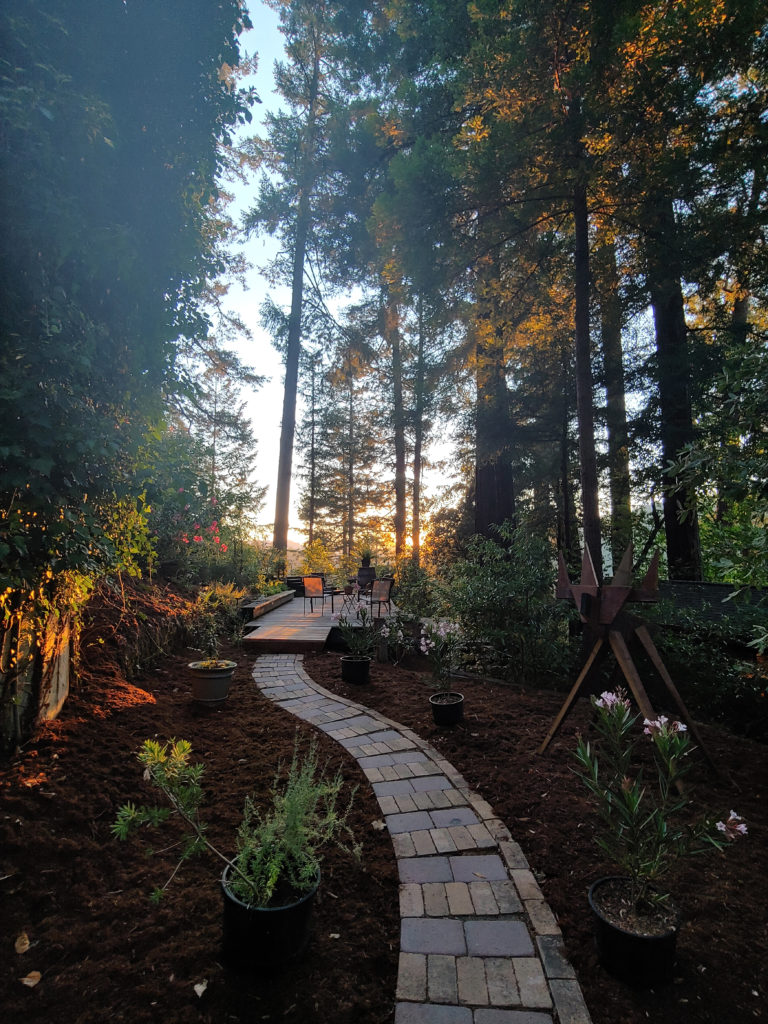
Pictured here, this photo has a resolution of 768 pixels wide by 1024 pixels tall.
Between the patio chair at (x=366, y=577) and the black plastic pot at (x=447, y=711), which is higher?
the patio chair at (x=366, y=577)

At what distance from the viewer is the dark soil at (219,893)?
146 cm

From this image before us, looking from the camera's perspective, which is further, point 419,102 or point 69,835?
point 419,102

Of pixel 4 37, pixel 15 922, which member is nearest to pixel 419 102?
pixel 4 37

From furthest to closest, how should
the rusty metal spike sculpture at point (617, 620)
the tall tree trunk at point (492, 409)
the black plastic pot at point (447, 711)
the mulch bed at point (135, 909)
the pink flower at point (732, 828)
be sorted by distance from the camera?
the tall tree trunk at point (492, 409) < the black plastic pot at point (447, 711) < the rusty metal spike sculpture at point (617, 620) < the pink flower at point (732, 828) < the mulch bed at point (135, 909)

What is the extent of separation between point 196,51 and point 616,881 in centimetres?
431

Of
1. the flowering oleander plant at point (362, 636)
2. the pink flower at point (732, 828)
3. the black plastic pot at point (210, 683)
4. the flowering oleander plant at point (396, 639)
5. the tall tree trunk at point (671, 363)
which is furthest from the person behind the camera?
the flowering oleander plant at point (396, 639)

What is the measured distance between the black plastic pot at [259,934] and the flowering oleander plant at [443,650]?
8.80 feet

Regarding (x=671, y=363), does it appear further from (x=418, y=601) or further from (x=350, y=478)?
(x=350, y=478)

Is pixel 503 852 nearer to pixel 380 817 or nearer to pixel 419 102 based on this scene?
pixel 380 817

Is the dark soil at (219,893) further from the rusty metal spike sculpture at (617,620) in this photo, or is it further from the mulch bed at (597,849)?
the rusty metal spike sculpture at (617,620)

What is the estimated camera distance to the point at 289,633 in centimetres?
654

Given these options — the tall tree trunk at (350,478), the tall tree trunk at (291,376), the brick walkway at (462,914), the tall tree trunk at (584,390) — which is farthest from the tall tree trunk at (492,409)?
the tall tree trunk at (350,478)

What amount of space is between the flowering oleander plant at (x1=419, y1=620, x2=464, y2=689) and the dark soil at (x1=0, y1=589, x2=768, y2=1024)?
34.7 inches

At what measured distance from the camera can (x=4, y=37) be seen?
1.91 m
